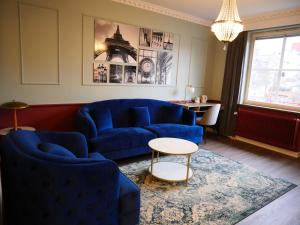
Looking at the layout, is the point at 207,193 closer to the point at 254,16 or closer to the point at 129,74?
the point at 129,74

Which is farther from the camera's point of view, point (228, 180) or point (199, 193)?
point (228, 180)

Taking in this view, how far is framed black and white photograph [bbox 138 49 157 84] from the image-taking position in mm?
4191

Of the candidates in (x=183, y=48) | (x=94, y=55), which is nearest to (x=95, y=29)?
(x=94, y=55)

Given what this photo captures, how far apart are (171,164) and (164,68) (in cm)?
217

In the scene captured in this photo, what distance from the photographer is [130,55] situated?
13.2 ft

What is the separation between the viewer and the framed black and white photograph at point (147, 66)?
4.19 meters

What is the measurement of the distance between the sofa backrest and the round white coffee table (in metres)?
1.09

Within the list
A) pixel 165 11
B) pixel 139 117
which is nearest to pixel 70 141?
pixel 139 117

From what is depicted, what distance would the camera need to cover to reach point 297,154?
3979 mm

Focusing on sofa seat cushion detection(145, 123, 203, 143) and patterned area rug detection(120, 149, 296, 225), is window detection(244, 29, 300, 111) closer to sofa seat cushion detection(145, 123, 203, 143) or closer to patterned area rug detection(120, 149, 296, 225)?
sofa seat cushion detection(145, 123, 203, 143)

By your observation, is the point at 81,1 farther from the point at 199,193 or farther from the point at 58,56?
the point at 199,193

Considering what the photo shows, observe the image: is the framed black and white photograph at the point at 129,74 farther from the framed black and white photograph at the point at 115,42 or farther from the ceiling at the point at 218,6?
the ceiling at the point at 218,6

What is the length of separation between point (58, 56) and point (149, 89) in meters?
1.79

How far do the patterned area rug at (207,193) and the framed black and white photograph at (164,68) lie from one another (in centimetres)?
178
